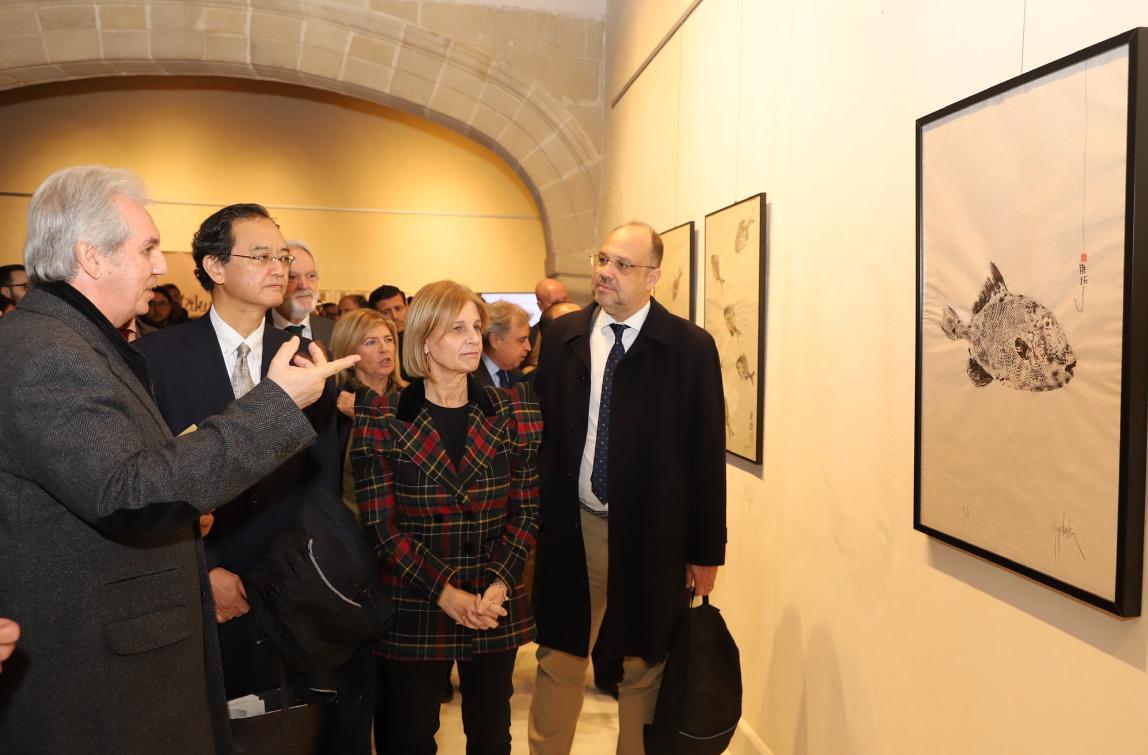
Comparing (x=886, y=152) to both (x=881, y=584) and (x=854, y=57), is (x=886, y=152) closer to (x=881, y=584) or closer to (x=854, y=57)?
(x=854, y=57)

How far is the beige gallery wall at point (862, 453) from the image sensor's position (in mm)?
1906

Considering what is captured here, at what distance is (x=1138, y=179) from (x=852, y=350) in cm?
123

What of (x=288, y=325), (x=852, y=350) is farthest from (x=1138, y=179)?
(x=288, y=325)

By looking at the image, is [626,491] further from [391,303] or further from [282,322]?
[391,303]

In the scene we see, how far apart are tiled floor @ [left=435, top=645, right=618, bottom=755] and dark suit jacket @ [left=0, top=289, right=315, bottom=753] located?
7.07ft

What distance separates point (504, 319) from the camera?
471 cm

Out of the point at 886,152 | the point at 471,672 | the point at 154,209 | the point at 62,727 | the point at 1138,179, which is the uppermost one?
the point at 154,209

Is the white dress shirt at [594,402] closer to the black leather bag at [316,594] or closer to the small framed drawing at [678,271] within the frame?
the black leather bag at [316,594]

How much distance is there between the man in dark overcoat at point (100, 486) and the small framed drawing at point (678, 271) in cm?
282

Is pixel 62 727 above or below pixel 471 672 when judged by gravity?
above

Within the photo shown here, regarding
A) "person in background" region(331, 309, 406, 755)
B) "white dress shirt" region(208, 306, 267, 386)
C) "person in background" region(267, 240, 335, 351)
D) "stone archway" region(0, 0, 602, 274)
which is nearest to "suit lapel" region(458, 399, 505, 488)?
"white dress shirt" region(208, 306, 267, 386)

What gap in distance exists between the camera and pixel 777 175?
3.38 m

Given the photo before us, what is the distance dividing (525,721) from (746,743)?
39.6 inches
